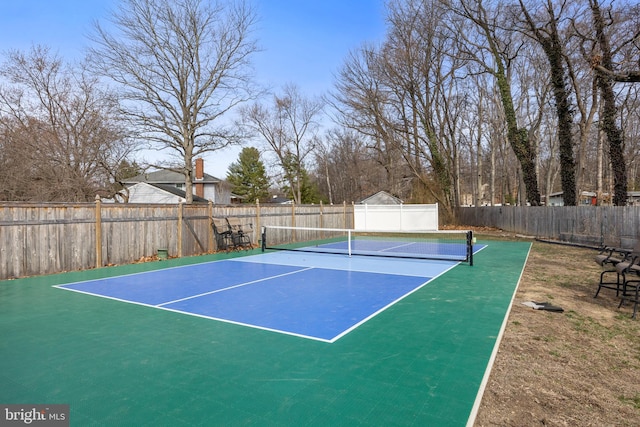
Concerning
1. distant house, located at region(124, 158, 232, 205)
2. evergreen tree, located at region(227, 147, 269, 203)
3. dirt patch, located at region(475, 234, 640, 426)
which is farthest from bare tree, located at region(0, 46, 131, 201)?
evergreen tree, located at region(227, 147, 269, 203)

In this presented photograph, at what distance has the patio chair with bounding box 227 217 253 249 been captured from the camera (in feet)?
44.2

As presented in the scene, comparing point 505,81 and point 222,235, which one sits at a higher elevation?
point 505,81

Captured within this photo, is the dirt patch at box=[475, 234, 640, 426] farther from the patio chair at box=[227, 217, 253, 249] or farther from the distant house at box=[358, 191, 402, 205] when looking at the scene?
the distant house at box=[358, 191, 402, 205]

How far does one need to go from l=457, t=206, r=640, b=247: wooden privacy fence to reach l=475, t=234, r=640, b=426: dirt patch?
5.65 m

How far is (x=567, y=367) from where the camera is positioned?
3.49 metres

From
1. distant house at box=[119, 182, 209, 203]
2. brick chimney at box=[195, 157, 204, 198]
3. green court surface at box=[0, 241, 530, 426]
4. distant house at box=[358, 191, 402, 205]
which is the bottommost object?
green court surface at box=[0, 241, 530, 426]

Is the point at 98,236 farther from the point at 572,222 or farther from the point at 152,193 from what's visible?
the point at 152,193

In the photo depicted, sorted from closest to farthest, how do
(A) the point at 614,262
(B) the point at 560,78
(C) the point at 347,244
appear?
(A) the point at 614,262 → (C) the point at 347,244 → (B) the point at 560,78

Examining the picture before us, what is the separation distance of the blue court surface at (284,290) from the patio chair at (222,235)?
112 inches

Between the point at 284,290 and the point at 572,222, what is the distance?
606 inches

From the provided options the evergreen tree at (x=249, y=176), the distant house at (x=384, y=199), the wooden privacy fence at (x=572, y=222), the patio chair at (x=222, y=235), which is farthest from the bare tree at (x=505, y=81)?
the evergreen tree at (x=249, y=176)

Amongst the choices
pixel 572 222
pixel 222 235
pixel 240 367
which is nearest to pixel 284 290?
pixel 240 367

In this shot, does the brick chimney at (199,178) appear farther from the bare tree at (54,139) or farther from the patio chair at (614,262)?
the patio chair at (614,262)

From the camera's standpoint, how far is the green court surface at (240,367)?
2.65 meters
